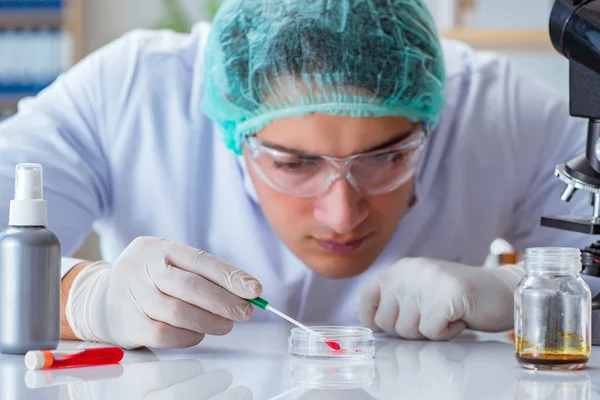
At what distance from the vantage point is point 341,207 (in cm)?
150

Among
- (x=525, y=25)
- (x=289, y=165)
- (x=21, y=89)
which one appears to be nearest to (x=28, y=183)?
(x=289, y=165)

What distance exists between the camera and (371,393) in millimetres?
938

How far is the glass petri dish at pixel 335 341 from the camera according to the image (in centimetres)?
116

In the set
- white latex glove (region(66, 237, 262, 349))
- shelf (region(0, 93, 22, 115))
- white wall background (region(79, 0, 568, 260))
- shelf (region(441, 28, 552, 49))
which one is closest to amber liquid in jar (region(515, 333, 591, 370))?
white latex glove (region(66, 237, 262, 349))

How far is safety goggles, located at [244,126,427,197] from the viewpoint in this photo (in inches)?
59.5

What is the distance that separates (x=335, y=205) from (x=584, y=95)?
18.2 inches

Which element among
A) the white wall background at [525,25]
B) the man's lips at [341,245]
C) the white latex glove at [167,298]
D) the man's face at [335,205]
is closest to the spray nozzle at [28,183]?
the white latex glove at [167,298]

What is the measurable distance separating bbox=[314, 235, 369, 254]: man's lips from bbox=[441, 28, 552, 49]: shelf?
2.33 meters

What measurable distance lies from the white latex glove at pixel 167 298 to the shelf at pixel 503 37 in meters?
2.71

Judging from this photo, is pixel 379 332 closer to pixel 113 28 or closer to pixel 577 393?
pixel 577 393

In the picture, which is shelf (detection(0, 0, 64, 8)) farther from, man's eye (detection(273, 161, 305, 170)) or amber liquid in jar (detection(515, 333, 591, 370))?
amber liquid in jar (detection(515, 333, 591, 370))

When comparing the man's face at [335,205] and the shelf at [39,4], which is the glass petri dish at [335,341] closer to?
the man's face at [335,205]

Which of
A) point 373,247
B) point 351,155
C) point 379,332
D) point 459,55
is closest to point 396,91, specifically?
point 351,155

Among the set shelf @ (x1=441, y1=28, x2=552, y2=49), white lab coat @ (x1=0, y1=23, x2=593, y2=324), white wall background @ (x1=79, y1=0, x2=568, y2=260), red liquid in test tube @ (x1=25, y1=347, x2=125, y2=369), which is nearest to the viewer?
red liquid in test tube @ (x1=25, y1=347, x2=125, y2=369)
